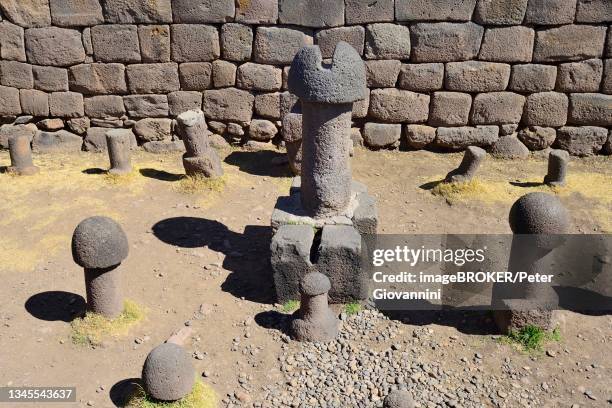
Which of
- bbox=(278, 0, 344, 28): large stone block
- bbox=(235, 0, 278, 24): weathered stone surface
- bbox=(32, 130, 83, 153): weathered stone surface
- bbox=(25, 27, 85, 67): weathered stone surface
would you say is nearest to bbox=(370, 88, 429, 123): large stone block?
bbox=(278, 0, 344, 28): large stone block

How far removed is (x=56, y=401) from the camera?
5191mm

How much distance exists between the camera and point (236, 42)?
958cm

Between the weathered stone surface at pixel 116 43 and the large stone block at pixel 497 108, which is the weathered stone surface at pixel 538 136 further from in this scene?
the weathered stone surface at pixel 116 43

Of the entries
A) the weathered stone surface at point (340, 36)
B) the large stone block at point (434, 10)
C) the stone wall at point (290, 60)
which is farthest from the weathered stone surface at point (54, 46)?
the large stone block at point (434, 10)

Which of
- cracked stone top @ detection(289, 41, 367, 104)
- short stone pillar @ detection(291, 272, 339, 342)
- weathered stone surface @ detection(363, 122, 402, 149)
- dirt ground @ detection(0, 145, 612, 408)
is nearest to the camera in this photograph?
dirt ground @ detection(0, 145, 612, 408)

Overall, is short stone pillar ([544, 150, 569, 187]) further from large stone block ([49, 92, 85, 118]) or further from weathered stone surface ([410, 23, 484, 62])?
large stone block ([49, 92, 85, 118])

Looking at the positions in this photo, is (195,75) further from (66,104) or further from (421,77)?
(421,77)

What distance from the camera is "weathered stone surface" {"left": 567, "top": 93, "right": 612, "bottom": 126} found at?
964cm

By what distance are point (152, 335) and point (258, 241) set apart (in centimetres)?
201

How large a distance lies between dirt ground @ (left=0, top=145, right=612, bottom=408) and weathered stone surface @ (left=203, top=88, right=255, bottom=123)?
0.59 meters

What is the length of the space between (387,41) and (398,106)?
104cm

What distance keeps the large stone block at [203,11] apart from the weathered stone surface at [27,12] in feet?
6.49

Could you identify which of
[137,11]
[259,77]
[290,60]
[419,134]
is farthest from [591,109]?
[137,11]

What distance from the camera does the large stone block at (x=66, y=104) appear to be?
396 inches
